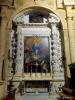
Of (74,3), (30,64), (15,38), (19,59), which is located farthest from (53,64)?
(74,3)

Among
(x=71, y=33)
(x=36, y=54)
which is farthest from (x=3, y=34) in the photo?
(x=71, y=33)

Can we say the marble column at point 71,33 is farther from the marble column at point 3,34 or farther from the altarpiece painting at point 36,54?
the marble column at point 3,34

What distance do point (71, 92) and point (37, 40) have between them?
11.3ft

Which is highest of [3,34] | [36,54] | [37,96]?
[3,34]

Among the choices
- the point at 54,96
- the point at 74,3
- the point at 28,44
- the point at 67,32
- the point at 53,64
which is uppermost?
the point at 74,3

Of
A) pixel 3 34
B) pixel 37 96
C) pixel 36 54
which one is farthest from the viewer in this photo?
pixel 36 54

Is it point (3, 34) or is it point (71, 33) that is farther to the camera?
point (71, 33)

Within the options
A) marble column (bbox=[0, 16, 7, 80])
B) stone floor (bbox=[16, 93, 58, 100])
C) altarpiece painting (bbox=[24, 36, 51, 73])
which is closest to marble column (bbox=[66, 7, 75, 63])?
altarpiece painting (bbox=[24, 36, 51, 73])

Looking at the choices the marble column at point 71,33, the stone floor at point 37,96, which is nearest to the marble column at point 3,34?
the stone floor at point 37,96

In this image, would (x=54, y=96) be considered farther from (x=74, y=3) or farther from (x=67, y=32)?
(x=74, y=3)

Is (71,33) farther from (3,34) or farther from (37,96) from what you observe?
(37,96)

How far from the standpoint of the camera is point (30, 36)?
31.6ft

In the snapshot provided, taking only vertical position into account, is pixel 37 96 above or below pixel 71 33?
below

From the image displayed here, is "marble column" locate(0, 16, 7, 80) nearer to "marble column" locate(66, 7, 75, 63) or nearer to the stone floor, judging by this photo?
the stone floor
